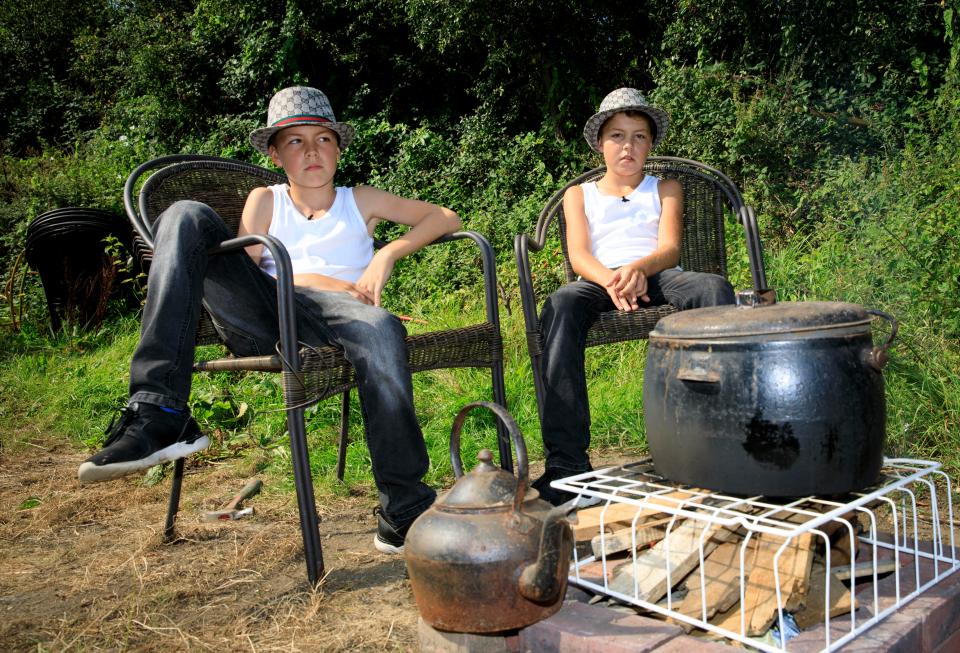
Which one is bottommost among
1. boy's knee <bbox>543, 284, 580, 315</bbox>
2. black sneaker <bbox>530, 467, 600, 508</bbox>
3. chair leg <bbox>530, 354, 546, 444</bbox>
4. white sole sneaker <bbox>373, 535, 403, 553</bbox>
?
white sole sneaker <bbox>373, 535, 403, 553</bbox>

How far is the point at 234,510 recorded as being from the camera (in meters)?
2.95

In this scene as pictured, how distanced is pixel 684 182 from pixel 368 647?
2.32m

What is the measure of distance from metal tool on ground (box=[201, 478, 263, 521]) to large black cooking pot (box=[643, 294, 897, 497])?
1.81 meters

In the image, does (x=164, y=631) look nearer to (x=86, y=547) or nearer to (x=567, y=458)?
(x=86, y=547)

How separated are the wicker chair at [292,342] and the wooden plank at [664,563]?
2.37 feet

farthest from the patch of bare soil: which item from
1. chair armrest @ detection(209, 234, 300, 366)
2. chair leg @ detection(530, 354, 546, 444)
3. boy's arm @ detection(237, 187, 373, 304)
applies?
boy's arm @ detection(237, 187, 373, 304)

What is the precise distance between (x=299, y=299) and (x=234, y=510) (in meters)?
1.01

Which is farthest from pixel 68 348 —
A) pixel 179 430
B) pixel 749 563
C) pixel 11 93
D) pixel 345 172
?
pixel 11 93

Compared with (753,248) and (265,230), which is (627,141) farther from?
(265,230)

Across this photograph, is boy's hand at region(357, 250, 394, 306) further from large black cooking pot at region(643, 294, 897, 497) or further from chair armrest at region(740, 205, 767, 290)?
chair armrest at region(740, 205, 767, 290)

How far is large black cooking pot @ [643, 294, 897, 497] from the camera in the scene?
5.39ft

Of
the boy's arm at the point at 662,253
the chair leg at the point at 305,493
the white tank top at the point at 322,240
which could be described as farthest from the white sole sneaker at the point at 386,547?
the boy's arm at the point at 662,253

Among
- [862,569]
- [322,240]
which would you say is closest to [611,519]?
[862,569]

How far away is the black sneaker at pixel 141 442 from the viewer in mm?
1876
